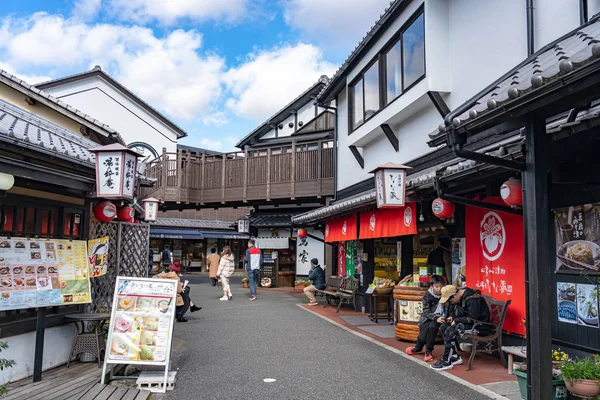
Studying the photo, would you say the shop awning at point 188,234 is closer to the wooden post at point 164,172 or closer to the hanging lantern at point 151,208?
the wooden post at point 164,172

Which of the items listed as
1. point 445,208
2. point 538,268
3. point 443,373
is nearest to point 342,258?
point 445,208

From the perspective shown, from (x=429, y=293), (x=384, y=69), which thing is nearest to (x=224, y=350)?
(x=429, y=293)

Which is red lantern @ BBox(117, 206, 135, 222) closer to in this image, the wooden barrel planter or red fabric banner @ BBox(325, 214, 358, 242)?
the wooden barrel planter

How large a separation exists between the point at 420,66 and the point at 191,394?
8435mm

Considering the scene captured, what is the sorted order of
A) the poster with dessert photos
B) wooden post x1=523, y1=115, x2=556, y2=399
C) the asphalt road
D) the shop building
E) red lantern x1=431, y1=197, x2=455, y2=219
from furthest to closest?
1. red lantern x1=431, y1=197, x2=455, y2=219
2. the asphalt road
3. the poster with dessert photos
4. the shop building
5. wooden post x1=523, y1=115, x2=556, y2=399

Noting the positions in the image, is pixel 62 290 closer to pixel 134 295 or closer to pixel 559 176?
pixel 134 295

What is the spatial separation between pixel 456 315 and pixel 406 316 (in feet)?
6.38

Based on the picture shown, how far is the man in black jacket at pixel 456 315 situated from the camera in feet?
25.3

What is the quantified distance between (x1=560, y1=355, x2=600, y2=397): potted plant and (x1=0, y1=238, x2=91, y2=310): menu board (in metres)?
6.70

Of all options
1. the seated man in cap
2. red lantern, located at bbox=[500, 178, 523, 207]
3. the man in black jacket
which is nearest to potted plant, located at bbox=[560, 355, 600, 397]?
red lantern, located at bbox=[500, 178, 523, 207]

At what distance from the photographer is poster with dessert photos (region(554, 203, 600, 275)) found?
6.11 metres

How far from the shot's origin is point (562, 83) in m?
3.57

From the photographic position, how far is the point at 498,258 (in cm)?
837

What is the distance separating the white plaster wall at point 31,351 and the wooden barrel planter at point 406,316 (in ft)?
20.6
